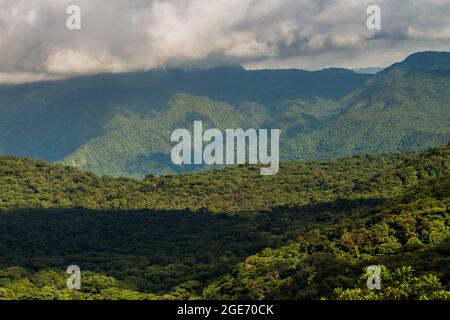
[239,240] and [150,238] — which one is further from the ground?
[239,240]

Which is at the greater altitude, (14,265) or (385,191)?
(385,191)

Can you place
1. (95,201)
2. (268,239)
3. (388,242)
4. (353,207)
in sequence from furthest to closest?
(95,201), (353,207), (268,239), (388,242)

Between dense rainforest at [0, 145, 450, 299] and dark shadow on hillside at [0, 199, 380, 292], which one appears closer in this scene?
dense rainforest at [0, 145, 450, 299]

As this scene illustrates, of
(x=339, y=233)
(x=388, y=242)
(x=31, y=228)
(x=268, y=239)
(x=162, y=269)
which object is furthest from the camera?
(x=31, y=228)

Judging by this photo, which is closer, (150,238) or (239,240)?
(239,240)

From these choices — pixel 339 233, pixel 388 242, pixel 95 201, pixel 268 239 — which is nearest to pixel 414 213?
pixel 388 242

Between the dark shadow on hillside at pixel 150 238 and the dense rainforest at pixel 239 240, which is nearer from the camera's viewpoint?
the dense rainforest at pixel 239 240
